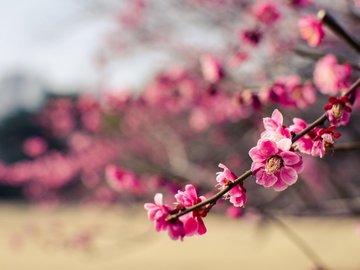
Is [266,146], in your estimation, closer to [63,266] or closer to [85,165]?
[63,266]

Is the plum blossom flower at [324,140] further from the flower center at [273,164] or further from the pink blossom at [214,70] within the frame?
the pink blossom at [214,70]

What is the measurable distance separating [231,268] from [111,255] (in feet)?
7.25

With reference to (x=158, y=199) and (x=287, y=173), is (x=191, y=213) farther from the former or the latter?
(x=287, y=173)

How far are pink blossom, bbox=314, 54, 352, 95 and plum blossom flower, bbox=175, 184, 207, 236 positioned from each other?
1048 millimetres

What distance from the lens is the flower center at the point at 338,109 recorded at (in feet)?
4.67

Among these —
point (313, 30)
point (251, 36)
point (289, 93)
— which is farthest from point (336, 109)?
point (251, 36)

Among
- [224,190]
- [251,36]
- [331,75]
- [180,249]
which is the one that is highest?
[180,249]

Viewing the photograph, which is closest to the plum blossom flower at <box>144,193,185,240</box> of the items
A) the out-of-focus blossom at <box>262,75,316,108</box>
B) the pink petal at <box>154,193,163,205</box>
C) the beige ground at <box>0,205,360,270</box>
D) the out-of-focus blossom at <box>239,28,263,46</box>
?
the pink petal at <box>154,193,163,205</box>

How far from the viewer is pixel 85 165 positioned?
11.0 meters

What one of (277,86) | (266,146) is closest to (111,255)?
(277,86)

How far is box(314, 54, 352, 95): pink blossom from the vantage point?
2217 millimetres

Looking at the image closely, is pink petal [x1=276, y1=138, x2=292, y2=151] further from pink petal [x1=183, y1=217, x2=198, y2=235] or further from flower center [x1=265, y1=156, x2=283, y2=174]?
pink petal [x1=183, y1=217, x2=198, y2=235]

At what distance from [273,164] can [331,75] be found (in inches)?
45.9

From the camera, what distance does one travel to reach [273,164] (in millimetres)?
1275
